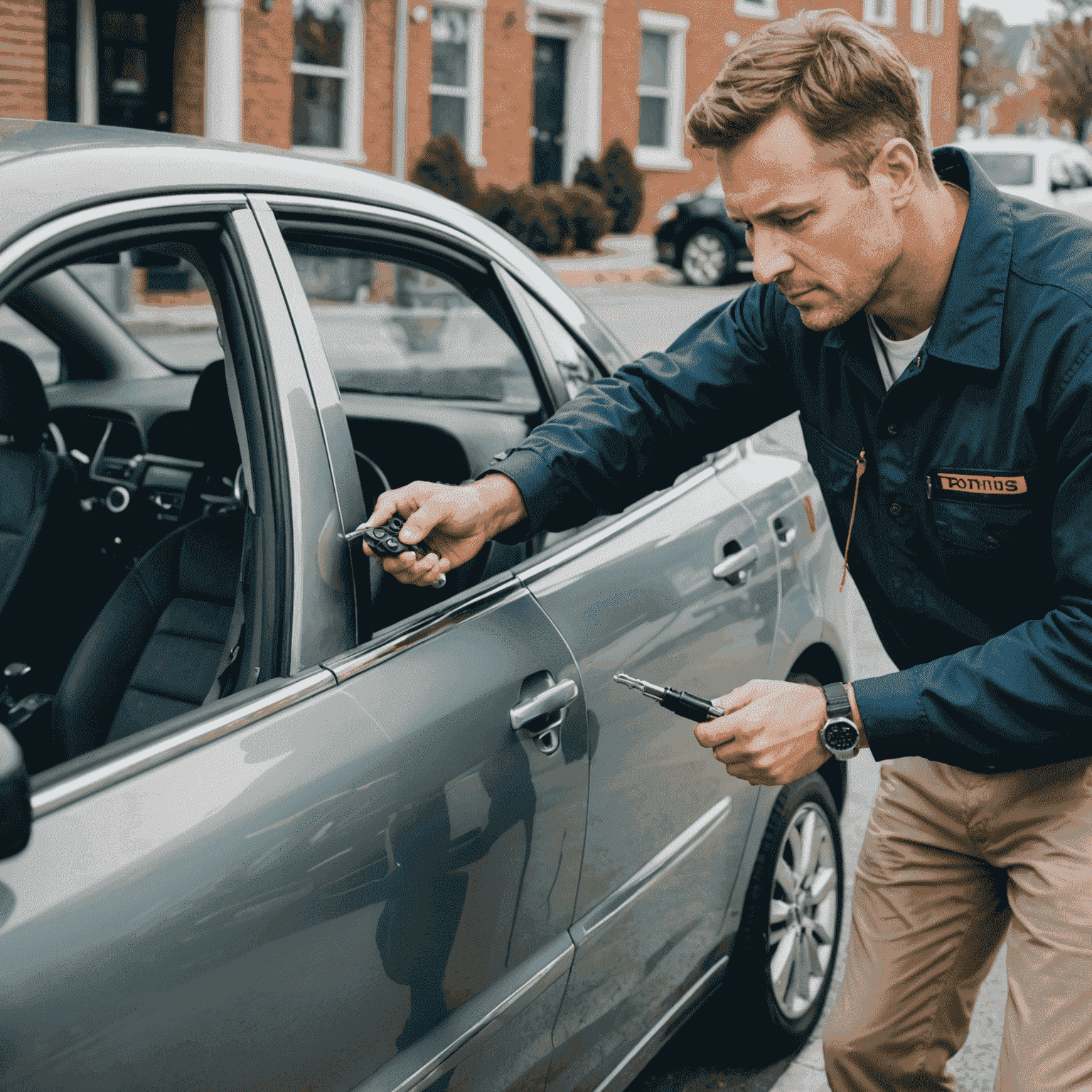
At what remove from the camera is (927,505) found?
6.55ft

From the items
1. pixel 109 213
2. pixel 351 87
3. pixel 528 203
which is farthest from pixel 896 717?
pixel 528 203

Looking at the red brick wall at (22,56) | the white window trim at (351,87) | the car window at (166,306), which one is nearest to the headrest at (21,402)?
the car window at (166,306)

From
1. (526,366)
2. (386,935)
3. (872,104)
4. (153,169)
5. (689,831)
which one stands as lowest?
(689,831)

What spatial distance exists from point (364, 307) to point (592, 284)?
13.6m

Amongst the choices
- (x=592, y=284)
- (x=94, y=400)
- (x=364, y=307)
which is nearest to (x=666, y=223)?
(x=592, y=284)

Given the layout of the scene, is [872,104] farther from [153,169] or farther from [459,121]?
[459,121]

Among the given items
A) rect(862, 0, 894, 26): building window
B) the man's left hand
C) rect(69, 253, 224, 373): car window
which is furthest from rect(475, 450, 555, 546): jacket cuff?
rect(862, 0, 894, 26): building window

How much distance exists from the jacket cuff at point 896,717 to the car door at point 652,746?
1.52ft

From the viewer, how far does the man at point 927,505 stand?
184cm

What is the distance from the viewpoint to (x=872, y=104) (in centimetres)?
183

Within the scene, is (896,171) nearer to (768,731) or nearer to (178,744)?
(768,731)

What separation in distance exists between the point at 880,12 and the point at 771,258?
93.6 ft

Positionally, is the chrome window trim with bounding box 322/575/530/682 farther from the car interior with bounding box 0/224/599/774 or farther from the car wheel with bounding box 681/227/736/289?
the car wheel with bounding box 681/227/736/289

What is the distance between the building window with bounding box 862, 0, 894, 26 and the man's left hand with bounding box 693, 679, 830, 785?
1090 inches
